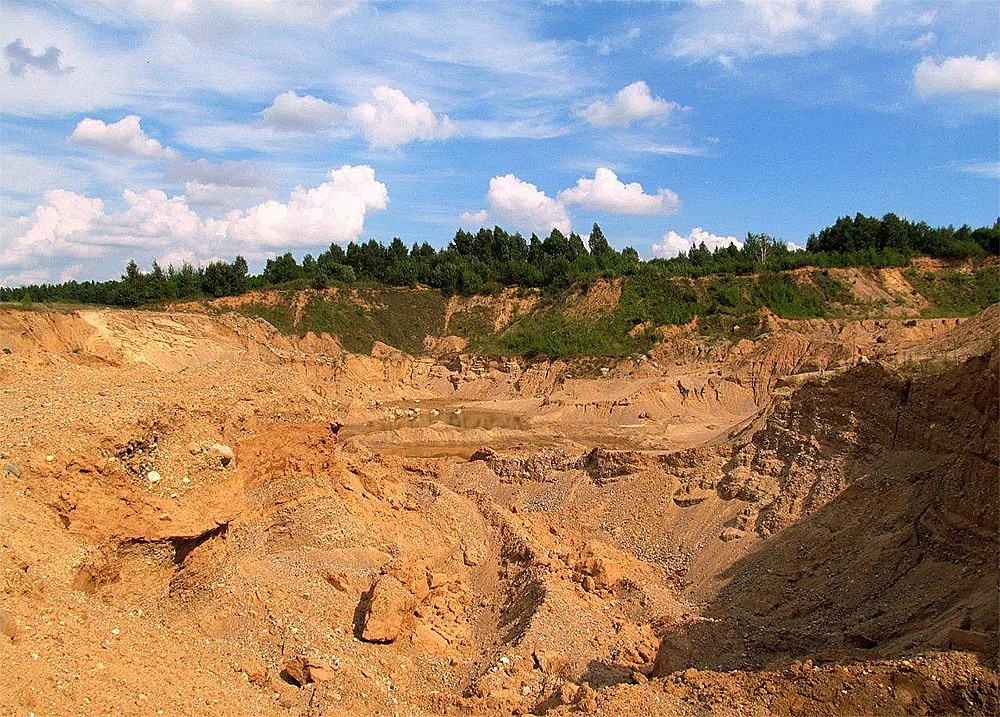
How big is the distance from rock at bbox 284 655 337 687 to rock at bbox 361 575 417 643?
1.52 meters

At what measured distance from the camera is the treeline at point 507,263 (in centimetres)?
5278

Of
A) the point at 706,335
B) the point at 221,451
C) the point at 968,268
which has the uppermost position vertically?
the point at 968,268

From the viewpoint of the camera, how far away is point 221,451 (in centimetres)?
1289

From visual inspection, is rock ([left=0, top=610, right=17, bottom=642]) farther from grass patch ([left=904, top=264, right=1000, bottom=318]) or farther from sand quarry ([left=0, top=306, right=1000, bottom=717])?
grass patch ([left=904, top=264, right=1000, bottom=318])

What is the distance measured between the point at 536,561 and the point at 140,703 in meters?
8.52

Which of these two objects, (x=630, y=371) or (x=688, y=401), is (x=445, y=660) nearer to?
(x=688, y=401)

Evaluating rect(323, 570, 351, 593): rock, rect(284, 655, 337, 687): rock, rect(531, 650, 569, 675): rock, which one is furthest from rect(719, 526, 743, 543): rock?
rect(284, 655, 337, 687): rock

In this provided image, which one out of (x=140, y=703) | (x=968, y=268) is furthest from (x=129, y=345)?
(x=968, y=268)

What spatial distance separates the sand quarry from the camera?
8.06 meters

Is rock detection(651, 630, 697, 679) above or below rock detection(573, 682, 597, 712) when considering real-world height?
below

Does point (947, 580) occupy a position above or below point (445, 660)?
above

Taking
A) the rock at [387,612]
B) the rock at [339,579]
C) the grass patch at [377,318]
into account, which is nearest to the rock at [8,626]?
the rock at [387,612]

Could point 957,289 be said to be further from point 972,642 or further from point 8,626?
point 8,626

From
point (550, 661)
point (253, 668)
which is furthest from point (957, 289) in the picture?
point (253, 668)
